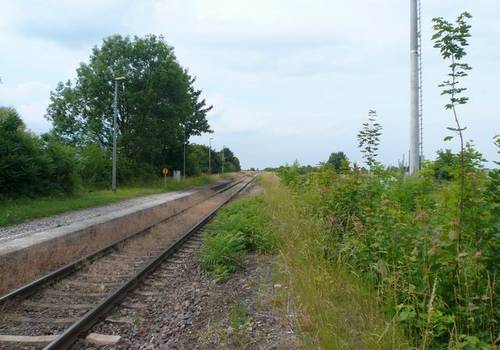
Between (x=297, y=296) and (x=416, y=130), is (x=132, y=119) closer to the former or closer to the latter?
(x=416, y=130)

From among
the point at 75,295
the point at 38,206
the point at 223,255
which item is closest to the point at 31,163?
the point at 38,206

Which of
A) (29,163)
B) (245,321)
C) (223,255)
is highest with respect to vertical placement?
(29,163)

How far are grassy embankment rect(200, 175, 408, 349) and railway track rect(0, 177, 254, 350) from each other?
57.4 inches

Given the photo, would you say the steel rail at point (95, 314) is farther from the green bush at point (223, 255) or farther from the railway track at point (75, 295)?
the green bush at point (223, 255)

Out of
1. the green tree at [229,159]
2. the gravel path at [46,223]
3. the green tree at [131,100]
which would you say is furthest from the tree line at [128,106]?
the green tree at [229,159]

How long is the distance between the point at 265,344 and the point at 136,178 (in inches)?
1610

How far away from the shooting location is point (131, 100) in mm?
44938

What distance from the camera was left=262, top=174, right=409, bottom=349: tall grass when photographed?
391 centimetres

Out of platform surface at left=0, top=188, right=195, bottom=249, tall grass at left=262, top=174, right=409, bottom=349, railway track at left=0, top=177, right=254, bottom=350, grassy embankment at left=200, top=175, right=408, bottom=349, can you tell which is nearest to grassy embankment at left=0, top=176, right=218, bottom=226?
platform surface at left=0, top=188, right=195, bottom=249

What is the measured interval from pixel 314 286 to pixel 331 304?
625 mm

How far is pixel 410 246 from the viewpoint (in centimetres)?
443

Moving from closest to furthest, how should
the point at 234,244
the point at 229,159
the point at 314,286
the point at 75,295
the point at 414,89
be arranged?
the point at 314,286, the point at 75,295, the point at 234,244, the point at 414,89, the point at 229,159

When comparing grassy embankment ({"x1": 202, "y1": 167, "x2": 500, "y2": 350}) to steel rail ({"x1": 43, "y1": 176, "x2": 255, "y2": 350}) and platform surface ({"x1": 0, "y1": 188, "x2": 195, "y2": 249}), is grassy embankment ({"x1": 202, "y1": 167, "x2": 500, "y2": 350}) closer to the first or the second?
steel rail ({"x1": 43, "y1": 176, "x2": 255, "y2": 350})

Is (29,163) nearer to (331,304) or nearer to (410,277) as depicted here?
(331,304)
